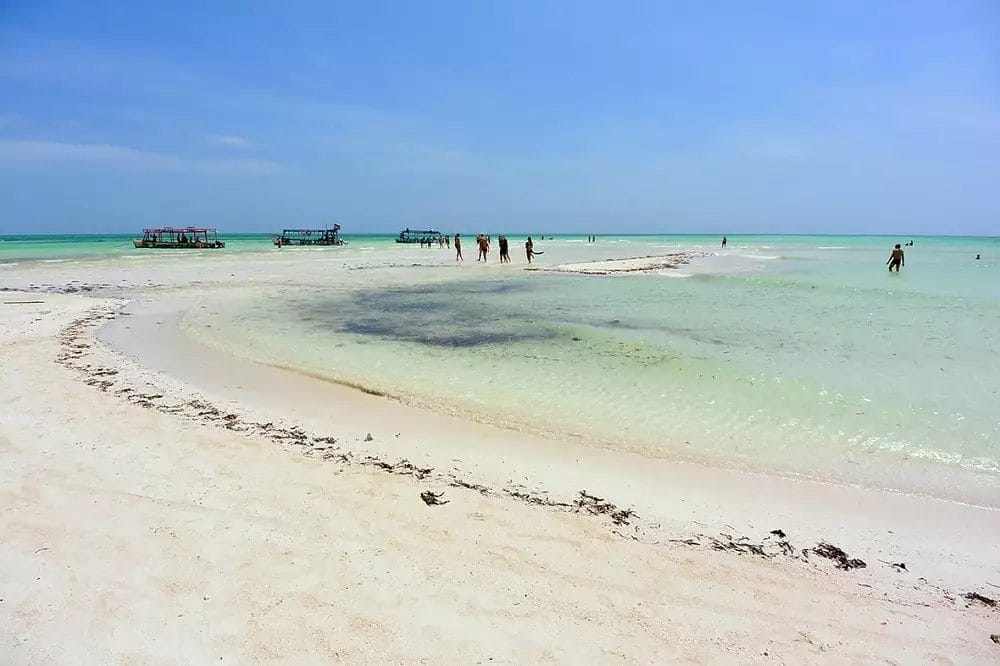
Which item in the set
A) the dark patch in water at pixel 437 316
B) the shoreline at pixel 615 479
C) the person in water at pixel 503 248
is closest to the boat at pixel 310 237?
the person in water at pixel 503 248

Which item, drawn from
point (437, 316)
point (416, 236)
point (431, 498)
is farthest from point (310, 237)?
point (431, 498)

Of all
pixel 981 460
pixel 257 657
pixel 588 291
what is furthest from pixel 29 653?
pixel 588 291

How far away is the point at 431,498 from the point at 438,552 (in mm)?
801

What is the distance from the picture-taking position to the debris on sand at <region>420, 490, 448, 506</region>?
14.7 ft

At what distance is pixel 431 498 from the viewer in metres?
4.55

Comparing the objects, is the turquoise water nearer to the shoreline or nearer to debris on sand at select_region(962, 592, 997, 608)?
the shoreline

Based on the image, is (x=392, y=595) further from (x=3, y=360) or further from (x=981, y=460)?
(x=3, y=360)

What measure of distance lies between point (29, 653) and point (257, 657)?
3.63 feet

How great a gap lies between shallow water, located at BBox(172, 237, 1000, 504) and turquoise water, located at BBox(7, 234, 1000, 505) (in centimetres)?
3

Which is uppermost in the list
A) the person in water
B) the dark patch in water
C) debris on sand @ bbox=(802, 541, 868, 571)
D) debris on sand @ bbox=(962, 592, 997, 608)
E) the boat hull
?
the boat hull

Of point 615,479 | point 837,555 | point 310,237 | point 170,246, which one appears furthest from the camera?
point 310,237

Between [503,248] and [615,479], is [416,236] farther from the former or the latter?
[615,479]

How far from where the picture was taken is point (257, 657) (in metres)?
2.79

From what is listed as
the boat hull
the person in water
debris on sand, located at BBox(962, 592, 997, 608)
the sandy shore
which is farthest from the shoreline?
the boat hull
